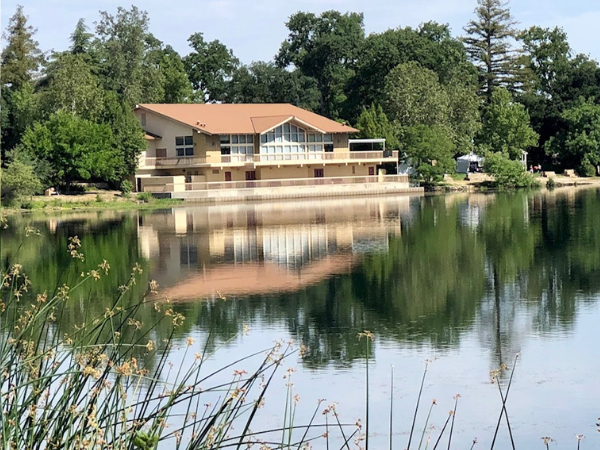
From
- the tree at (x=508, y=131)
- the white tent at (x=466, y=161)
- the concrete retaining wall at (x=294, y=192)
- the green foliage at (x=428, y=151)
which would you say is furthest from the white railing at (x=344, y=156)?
the white tent at (x=466, y=161)

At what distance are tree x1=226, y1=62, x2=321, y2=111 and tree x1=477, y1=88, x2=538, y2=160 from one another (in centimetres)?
1478

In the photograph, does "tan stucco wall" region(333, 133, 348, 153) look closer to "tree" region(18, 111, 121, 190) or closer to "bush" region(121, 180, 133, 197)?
"bush" region(121, 180, 133, 197)

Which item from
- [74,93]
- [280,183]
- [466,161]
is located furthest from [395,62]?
[74,93]

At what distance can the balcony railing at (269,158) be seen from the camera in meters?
46.7

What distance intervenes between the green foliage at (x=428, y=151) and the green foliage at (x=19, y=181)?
18.9 meters

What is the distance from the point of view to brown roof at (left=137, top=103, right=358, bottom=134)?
47.5 metres

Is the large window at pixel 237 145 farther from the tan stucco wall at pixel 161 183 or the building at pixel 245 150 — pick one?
the tan stucco wall at pixel 161 183

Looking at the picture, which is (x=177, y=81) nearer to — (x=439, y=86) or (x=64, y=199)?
(x=439, y=86)

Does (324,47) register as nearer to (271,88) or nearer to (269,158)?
(271,88)

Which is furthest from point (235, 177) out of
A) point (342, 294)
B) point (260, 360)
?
point (260, 360)

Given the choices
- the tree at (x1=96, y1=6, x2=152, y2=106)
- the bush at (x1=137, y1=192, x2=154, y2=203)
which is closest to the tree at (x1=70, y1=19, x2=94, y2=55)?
the tree at (x1=96, y1=6, x2=152, y2=106)

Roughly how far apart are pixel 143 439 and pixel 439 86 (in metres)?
52.0

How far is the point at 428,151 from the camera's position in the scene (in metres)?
48.5

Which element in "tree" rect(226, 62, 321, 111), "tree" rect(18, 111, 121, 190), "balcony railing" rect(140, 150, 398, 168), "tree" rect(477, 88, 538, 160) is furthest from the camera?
"tree" rect(226, 62, 321, 111)
